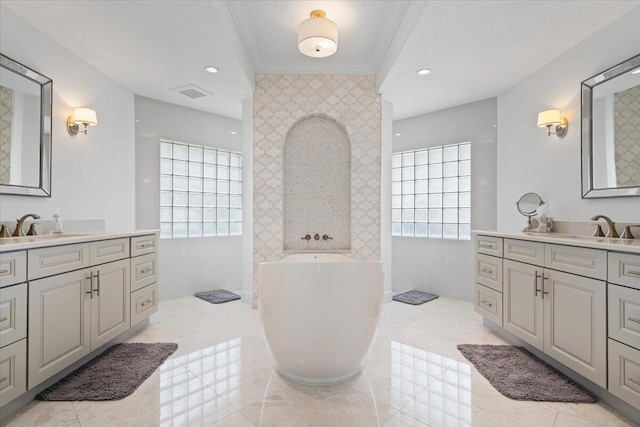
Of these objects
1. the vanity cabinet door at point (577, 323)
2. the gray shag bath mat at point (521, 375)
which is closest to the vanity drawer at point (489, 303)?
the gray shag bath mat at point (521, 375)

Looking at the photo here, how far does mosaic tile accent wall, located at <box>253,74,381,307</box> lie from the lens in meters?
3.80

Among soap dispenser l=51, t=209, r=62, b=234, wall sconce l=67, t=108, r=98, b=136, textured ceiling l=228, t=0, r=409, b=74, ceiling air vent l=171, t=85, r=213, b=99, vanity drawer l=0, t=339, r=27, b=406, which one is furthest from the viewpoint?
ceiling air vent l=171, t=85, r=213, b=99

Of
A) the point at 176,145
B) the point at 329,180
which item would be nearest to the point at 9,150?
the point at 176,145

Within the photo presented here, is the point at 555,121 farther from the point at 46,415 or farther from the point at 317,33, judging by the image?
the point at 46,415

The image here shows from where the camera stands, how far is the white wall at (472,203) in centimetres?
407

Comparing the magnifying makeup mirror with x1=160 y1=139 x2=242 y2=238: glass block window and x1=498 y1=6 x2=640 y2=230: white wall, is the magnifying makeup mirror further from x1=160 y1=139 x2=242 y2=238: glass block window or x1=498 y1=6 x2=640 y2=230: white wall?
x1=160 y1=139 x2=242 y2=238: glass block window

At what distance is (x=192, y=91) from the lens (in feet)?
12.5

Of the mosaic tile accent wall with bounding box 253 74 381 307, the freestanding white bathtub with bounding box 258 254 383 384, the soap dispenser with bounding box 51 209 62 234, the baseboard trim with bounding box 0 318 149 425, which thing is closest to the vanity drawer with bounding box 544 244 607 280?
the freestanding white bathtub with bounding box 258 254 383 384

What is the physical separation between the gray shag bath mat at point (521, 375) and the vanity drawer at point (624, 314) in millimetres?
476

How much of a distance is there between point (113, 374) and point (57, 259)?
848mm

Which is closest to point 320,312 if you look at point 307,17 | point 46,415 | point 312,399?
point 312,399

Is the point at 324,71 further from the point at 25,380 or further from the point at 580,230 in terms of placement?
the point at 25,380

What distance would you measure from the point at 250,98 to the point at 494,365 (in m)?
3.60

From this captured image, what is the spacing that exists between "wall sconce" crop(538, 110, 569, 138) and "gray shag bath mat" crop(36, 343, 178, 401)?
3828 millimetres
